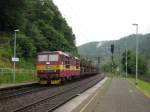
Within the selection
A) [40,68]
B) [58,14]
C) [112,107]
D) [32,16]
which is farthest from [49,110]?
[58,14]

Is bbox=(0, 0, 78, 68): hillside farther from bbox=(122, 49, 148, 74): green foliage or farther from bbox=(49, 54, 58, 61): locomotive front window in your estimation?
bbox=(122, 49, 148, 74): green foliage

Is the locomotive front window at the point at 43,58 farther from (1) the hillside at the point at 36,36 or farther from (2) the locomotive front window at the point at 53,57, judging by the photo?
(1) the hillside at the point at 36,36

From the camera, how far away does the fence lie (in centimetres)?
5127

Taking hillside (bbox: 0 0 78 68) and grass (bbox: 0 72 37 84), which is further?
hillside (bbox: 0 0 78 68)

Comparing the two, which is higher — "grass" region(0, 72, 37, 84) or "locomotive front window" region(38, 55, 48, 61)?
"locomotive front window" region(38, 55, 48, 61)

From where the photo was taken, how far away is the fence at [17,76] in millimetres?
51266

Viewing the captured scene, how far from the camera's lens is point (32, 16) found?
331ft

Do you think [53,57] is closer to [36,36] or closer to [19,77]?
[19,77]

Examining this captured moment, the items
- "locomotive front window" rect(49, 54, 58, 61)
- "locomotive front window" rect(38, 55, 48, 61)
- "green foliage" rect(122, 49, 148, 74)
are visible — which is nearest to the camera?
"locomotive front window" rect(49, 54, 58, 61)

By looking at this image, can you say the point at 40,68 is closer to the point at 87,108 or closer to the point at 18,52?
the point at 87,108

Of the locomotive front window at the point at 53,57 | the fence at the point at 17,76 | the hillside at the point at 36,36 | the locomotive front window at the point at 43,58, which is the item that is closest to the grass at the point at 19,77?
the fence at the point at 17,76

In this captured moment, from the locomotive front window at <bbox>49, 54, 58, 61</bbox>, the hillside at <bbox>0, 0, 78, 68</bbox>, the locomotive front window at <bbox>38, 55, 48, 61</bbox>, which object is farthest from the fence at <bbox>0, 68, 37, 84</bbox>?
the locomotive front window at <bbox>49, 54, 58, 61</bbox>

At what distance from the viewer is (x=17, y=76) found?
5619 cm

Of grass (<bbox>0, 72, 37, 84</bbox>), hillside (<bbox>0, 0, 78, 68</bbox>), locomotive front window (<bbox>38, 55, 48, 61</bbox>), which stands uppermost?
hillside (<bbox>0, 0, 78, 68</bbox>)
